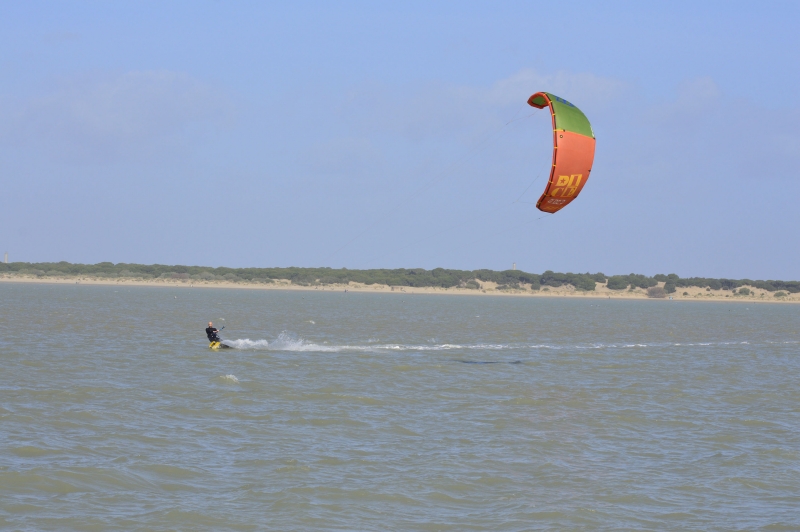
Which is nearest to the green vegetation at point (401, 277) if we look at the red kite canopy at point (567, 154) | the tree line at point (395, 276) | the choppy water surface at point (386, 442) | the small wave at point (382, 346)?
the tree line at point (395, 276)

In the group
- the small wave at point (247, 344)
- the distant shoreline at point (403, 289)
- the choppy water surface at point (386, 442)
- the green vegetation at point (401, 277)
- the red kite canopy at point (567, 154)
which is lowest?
the choppy water surface at point (386, 442)

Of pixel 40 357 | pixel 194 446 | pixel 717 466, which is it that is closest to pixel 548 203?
pixel 717 466

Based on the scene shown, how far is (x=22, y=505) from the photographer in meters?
9.88

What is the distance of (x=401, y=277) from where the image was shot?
16100 centimetres

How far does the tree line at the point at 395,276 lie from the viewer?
155875 millimetres

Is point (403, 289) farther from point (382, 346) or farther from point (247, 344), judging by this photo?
point (247, 344)

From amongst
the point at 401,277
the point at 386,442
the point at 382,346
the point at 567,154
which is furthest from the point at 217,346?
the point at 401,277

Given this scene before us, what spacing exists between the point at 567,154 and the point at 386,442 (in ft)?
32.0

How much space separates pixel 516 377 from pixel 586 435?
7.82 meters

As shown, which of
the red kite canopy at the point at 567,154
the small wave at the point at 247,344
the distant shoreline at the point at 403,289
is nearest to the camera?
the red kite canopy at the point at 567,154

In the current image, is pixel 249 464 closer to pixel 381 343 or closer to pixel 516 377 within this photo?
pixel 516 377

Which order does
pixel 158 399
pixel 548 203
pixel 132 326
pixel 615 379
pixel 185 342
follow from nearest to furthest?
pixel 158 399 → pixel 548 203 → pixel 615 379 → pixel 185 342 → pixel 132 326

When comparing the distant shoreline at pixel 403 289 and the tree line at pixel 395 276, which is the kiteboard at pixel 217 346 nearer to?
the distant shoreline at pixel 403 289

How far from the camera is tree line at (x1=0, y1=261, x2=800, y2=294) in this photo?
156 m
